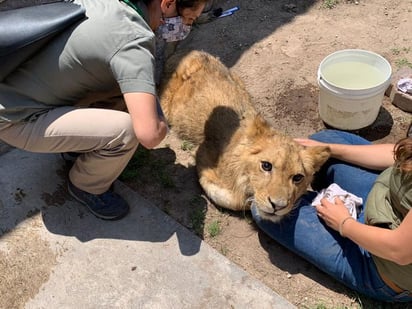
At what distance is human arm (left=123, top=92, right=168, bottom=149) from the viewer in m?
2.85

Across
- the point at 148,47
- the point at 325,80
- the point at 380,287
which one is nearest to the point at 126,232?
the point at 148,47

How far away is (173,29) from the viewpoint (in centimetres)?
363

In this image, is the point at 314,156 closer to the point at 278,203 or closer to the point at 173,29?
the point at 278,203

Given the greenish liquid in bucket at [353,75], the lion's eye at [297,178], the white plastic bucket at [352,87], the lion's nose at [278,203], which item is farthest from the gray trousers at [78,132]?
the greenish liquid in bucket at [353,75]

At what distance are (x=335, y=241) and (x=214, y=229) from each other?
92 cm

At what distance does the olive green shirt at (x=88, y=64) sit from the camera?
2834 millimetres

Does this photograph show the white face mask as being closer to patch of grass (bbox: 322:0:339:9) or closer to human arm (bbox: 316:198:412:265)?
human arm (bbox: 316:198:412:265)

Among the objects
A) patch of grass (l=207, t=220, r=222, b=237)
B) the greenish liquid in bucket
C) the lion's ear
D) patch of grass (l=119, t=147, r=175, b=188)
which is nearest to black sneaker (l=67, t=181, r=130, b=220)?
patch of grass (l=119, t=147, r=175, b=188)

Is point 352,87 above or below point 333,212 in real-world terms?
below

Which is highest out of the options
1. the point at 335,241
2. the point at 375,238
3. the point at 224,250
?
the point at 375,238

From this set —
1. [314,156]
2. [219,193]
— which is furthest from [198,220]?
[314,156]

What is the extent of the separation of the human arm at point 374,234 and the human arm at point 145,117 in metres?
1.19

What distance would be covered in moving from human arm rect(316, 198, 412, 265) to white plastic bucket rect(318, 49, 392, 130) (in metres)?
1.22

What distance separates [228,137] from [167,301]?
4.53ft
